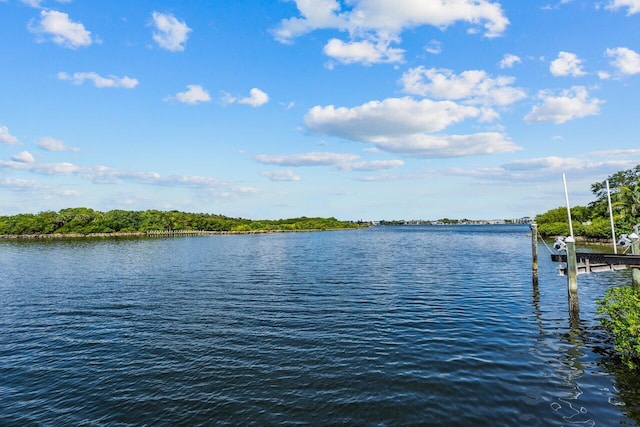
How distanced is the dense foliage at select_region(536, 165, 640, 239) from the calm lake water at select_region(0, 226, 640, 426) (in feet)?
134

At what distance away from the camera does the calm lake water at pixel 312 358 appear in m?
13.3

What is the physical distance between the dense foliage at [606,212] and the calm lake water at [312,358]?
Answer: 40.9 meters

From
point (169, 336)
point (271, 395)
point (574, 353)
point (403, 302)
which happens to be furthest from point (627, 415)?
point (169, 336)

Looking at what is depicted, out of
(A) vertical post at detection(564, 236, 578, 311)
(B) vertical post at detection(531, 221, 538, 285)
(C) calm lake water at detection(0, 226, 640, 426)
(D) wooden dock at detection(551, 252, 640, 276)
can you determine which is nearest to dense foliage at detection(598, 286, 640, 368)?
(C) calm lake water at detection(0, 226, 640, 426)

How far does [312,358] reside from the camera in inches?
713

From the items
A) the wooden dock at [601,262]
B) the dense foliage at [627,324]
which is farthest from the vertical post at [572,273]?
the dense foliage at [627,324]

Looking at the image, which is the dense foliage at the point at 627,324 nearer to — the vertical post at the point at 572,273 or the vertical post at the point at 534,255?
the vertical post at the point at 572,273

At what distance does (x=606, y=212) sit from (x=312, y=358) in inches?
4947

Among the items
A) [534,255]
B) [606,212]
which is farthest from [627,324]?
[606,212]

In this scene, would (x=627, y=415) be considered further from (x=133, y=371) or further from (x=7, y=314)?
(x=7, y=314)

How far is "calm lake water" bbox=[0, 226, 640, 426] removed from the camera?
13.3 m

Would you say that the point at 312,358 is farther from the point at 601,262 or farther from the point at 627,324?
the point at 601,262

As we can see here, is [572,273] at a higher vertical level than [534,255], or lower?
higher

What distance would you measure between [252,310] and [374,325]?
1007 cm
